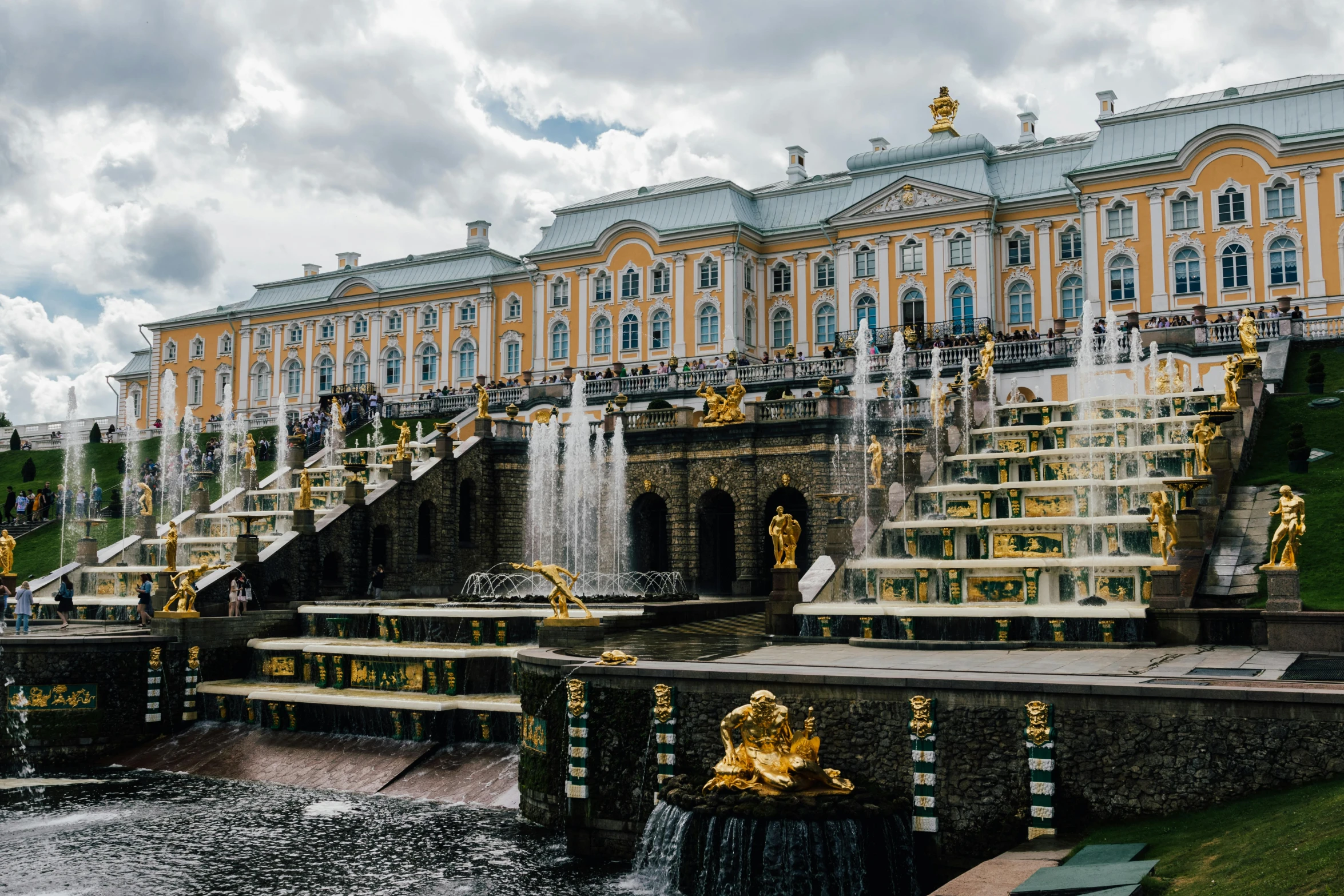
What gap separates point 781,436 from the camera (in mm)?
35781

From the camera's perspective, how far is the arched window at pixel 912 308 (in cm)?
5603

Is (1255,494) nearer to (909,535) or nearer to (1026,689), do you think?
(909,535)

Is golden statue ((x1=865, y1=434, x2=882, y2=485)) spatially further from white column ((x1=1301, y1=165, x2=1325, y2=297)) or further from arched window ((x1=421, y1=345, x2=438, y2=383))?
arched window ((x1=421, y1=345, x2=438, y2=383))

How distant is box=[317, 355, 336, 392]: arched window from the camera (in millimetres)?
74750

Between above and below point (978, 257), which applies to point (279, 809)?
below

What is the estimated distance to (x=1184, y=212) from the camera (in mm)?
50344

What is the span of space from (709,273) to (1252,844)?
5087 centimetres

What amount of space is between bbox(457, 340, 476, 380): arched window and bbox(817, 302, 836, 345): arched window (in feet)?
70.1

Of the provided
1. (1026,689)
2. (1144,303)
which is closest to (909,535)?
(1026,689)

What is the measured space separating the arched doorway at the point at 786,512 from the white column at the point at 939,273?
21.8m

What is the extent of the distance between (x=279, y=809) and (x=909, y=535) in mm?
13828

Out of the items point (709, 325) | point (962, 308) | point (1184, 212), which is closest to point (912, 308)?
point (962, 308)

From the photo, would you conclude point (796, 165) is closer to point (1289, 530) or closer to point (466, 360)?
point (466, 360)

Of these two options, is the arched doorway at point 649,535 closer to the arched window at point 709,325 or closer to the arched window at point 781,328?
the arched window at point 709,325
